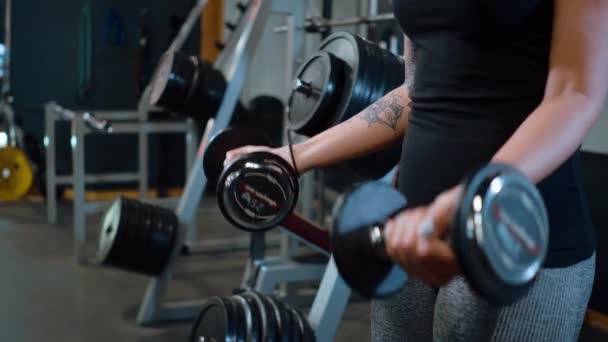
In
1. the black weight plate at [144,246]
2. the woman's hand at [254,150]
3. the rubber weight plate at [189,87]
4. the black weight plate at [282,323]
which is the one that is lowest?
the black weight plate at [144,246]

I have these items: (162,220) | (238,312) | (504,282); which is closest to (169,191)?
(162,220)

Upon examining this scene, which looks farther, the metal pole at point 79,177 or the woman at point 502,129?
the metal pole at point 79,177

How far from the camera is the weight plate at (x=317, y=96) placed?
1712 mm

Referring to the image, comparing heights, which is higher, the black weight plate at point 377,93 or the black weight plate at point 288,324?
the black weight plate at point 377,93

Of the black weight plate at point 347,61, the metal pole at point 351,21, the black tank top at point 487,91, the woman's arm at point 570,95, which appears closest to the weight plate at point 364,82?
the black weight plate at point 347,61

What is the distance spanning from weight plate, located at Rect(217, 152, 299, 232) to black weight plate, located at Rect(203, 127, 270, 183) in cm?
13

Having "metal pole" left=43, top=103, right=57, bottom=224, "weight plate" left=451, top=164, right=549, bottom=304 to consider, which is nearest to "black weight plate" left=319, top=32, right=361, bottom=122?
"weight plate" left=451, top=164, right=549, bottom=304

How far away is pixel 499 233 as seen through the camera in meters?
0.55

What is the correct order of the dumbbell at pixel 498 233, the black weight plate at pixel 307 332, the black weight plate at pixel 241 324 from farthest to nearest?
the black weight plate at pixel 307 332 → the black weight plate at pixel 241 324 → the dumbbell at pixel 498 233

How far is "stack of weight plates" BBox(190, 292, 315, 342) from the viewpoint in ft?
5.41

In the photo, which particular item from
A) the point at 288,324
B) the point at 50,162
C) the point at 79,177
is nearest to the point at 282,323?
the point at 288,324

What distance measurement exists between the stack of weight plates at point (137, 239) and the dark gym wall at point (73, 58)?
105 inches

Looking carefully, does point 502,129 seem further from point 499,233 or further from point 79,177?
point 79,177

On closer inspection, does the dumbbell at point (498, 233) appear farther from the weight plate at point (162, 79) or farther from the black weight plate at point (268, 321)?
the weight plate at point (162, 79)
